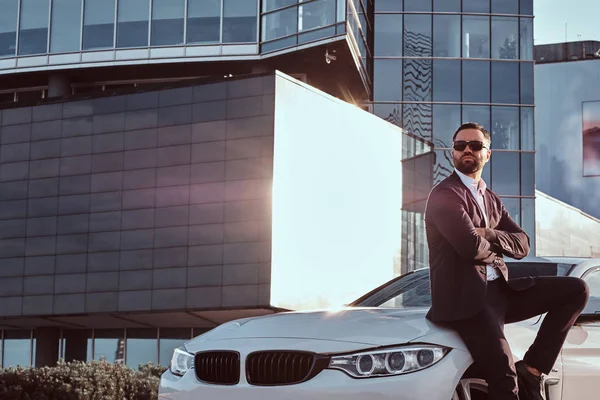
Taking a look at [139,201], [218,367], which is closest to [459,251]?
[218,367]

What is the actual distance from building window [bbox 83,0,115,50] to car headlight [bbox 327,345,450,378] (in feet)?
114

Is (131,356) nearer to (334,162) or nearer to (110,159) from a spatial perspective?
(110,159)

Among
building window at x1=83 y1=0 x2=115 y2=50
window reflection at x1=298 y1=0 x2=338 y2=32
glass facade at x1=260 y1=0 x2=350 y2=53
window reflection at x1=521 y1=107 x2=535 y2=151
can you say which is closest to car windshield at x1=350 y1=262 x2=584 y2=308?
glass facade at x1=260 y1=0 x2=350 y2=53

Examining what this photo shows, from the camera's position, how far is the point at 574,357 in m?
5.77

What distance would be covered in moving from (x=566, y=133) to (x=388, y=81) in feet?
72.2

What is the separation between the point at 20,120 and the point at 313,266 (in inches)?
449

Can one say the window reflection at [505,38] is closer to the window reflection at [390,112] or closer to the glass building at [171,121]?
the glass building at [171,121]

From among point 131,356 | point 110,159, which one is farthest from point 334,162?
point 131,356

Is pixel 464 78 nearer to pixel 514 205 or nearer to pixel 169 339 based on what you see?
pixel 514 205

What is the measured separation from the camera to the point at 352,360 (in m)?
5.04

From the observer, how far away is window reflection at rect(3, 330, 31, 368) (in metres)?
38.0

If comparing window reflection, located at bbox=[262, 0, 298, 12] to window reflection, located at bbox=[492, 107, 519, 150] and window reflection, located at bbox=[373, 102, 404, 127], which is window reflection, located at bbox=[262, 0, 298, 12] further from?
window reflection, located at bbox=[492, 107, 519, 150]

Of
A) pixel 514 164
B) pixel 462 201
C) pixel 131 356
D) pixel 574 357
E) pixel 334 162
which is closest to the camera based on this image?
pixel 462 201

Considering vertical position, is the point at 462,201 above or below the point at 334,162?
below
